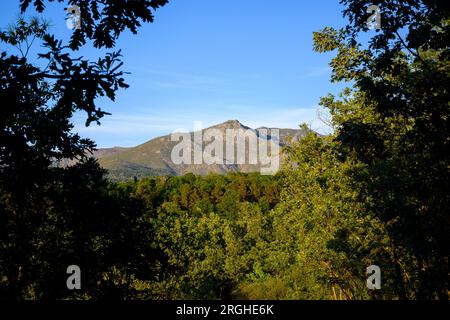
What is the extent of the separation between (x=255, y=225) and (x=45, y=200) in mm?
57569

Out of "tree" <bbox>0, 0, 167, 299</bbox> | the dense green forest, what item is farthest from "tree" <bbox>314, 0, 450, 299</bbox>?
"tree" <bbox>0, 0, 167, 299</bbox>

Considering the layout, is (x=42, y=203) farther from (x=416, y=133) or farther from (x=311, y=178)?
(x=311, y=178)

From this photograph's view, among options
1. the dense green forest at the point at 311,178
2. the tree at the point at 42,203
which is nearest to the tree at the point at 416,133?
the dense green forest at the point at 311,178

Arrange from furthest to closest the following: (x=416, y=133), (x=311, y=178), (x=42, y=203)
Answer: (x=311, y=178), (x=42, y=203), (x=416, y=133)

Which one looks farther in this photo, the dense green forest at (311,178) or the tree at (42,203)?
the tree at (42,203)

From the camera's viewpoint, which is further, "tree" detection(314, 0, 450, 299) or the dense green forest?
"tree" detection(314, 0, 450, 299)

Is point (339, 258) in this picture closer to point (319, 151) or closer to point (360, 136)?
point (319, 151)

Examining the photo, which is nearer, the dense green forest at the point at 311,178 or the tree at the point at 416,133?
the dense green forest at the point at 311,178

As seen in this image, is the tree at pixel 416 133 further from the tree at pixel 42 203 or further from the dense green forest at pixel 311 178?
the tree at pixel 42 203

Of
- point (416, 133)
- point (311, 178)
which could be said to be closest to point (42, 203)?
point (416, 133)

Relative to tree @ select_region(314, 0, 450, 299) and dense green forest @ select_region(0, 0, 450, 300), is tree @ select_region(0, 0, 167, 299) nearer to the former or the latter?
dense green forest @ select_region(0, 0, 450, 300)

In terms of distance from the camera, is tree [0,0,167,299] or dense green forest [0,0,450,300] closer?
dense green forest [0,0,450,300]

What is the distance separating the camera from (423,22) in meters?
8.95
